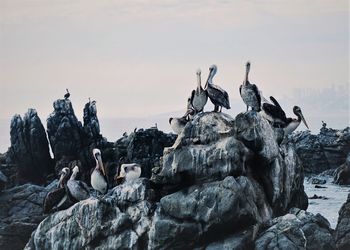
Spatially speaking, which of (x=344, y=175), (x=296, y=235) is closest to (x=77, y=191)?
(x=296, y=235)

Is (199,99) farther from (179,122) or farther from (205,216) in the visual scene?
(205,216)

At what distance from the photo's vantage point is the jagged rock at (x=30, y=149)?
37375 mm

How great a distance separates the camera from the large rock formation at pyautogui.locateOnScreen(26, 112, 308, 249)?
69.5ft

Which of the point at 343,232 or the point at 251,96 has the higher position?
the point at 251,96

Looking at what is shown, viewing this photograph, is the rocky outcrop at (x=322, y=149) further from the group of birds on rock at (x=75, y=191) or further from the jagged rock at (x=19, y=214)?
the group of birds on rock at (x=75, y=191)

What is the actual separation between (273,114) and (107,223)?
5794 millimetres

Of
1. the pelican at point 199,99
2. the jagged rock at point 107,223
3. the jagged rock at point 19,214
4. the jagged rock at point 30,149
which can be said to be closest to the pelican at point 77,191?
the jagged rock at point 107,223

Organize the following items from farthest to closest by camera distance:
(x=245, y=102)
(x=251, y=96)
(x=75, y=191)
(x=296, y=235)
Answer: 1. (x=245, y=102)
2. (x=251, y=96)
3. (x=75, y=191)
4. (x=296, y=235)

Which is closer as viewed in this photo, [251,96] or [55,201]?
[55,201]

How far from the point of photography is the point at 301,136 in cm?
4188

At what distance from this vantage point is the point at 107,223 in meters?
21.9

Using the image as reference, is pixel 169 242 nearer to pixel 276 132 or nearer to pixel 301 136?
pixel 276 132

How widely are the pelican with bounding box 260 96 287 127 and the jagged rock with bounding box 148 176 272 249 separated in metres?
3.57

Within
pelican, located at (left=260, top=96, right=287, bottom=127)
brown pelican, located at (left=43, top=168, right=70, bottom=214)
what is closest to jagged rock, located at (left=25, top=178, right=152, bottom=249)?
brown pelican, located at (left=43, top=168, right=70, bottom=214)
